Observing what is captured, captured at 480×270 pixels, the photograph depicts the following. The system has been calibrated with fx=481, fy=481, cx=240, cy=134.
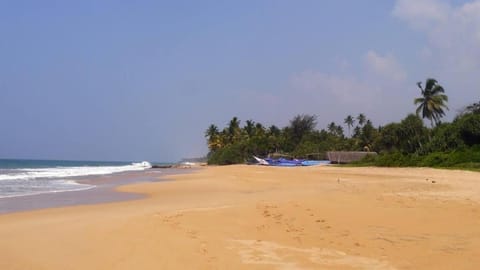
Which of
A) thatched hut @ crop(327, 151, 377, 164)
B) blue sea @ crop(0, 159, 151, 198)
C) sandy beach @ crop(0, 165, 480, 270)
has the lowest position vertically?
sandy beach @ crop(0, 165, 480, 270)

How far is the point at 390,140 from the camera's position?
58625 mm

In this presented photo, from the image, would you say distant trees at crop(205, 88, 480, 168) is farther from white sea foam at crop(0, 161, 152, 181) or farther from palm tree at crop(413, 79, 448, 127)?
white sea foam at crop(0, 161, 152, 181)

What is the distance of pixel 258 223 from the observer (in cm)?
991

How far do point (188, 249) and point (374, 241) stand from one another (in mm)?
2929

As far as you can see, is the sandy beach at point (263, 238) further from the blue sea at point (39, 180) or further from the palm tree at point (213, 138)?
the palm tree at point (213, 138)

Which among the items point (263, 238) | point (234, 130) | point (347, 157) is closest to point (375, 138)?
point (347, 157)

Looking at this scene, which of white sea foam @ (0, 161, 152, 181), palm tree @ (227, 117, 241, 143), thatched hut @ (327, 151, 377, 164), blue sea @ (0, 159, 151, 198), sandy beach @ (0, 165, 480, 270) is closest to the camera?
sandy beach @ (0, 165, 480, 270)

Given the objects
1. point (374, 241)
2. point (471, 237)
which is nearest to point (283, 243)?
point (374, 241)

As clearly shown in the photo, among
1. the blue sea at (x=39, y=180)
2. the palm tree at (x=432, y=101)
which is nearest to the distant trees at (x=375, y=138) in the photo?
the palm tree at (x=432, y=101)

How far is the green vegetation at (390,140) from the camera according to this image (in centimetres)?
4209

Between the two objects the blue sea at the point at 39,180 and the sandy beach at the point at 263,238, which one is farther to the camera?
the blue sea at the point at 39,180

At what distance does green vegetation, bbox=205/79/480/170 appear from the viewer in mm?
42094

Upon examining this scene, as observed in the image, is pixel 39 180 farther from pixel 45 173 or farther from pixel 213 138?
pixel 213 138

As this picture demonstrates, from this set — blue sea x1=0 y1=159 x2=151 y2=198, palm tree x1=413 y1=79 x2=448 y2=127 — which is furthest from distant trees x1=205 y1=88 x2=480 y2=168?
blue sea x1=0 y1=159 x2=151 y2=198
